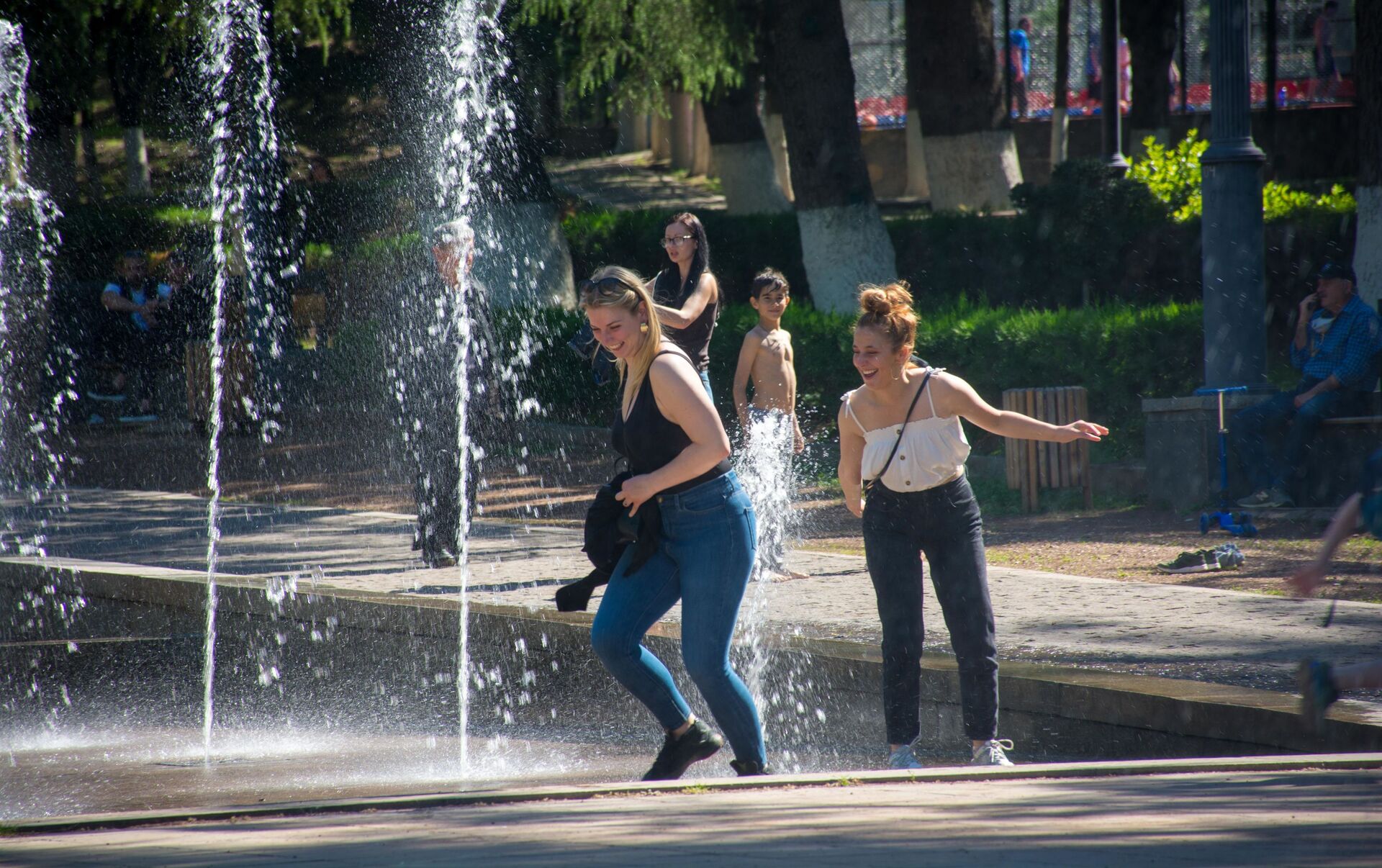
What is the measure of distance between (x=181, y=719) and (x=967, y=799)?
3.92m

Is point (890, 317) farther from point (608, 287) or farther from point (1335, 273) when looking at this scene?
point (1335, 273)

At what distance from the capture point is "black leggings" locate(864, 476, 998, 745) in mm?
5031

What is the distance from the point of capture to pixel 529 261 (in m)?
17.9

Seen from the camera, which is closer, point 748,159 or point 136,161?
point 748,159

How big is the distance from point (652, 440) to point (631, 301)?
1.45 feet

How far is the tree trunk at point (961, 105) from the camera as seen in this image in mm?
18797

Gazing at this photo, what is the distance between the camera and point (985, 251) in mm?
16953

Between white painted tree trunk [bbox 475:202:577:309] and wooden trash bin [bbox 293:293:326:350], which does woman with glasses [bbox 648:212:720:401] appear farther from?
wooden trash bin [bbox 293:293:326:350]

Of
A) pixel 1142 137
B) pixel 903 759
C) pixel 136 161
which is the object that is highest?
pixel 136 161

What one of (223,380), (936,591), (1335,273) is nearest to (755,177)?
(223,380)

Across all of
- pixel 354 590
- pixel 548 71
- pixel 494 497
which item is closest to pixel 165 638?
pixel 354 590

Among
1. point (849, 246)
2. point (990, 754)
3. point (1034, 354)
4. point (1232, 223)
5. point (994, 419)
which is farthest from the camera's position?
point (849, 246)

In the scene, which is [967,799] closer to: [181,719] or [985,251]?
[181,719]

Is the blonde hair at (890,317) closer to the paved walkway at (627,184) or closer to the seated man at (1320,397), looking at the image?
the seated man at (1320,397)
